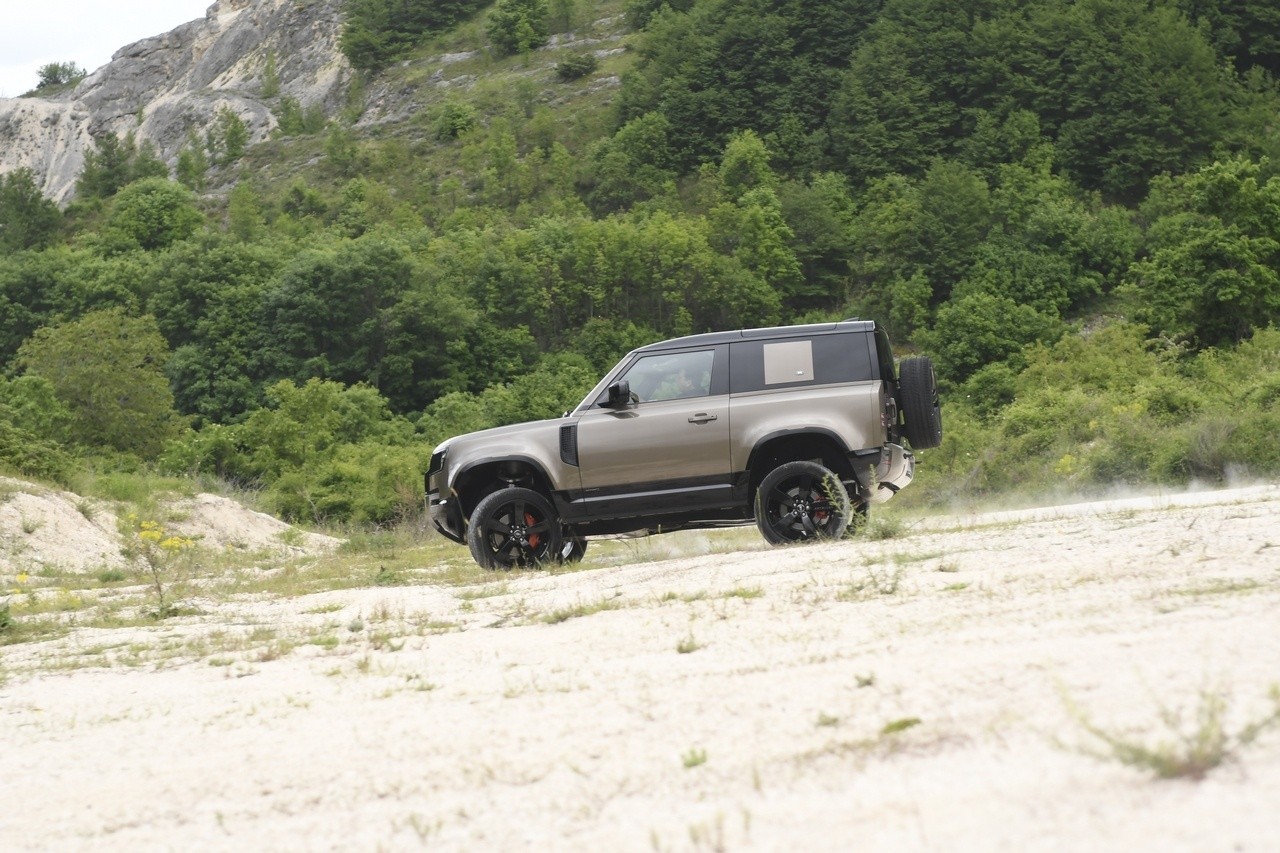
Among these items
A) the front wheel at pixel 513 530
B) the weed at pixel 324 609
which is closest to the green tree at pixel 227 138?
the front wheel at pixel 513 530

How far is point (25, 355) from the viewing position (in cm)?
5800

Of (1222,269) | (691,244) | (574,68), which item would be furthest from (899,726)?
(574,68)

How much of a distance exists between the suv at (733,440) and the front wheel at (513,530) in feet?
0.07

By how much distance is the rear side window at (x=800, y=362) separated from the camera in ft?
40.1

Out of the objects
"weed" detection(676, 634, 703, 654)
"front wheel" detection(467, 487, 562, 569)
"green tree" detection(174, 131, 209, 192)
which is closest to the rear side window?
"front wheel" detection(467, 487, 562, 569)

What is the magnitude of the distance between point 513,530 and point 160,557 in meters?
7.03

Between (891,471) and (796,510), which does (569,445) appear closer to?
(796,510)

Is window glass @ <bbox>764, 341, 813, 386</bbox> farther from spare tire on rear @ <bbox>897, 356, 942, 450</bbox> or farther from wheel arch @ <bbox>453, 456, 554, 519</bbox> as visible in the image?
wheel arch @ <bbox>453, 456, 554, 519</bbox>

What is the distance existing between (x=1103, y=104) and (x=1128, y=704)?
3561 inches

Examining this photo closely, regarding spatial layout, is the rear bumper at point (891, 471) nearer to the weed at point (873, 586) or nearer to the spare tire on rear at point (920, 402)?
the spare tire on rear at point (920, 402)

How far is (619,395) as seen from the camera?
12.2 meters

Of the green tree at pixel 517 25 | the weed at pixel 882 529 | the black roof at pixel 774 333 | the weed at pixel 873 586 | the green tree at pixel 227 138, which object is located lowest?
the weed at pixel 873 586

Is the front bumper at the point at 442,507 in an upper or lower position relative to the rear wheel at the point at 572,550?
upper

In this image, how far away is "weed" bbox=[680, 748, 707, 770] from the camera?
4.88 metres
